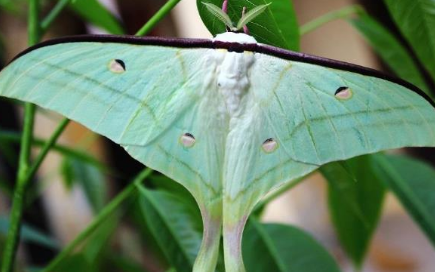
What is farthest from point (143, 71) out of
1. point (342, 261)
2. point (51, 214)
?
point (342, 261)

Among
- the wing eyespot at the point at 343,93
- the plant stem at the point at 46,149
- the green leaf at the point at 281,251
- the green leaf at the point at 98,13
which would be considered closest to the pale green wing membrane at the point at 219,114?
the wing eyespot at the point at 343,93

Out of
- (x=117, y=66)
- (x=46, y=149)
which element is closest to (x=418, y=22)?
(x=117, y=66)

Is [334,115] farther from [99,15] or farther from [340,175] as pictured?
[99,15]

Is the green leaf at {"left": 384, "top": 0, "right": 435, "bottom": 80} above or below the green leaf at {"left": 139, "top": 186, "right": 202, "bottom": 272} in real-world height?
above

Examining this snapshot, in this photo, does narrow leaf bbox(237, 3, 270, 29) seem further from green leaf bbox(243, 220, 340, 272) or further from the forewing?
green leaf bbox(243, 220, 340, 272)

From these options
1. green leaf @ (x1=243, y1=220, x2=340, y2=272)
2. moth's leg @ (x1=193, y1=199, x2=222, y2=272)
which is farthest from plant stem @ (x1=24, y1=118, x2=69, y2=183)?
green leaf @ (x1=243, y1=220, x2=340, y2=272)

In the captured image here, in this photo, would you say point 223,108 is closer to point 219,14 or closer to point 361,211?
point 219,14
